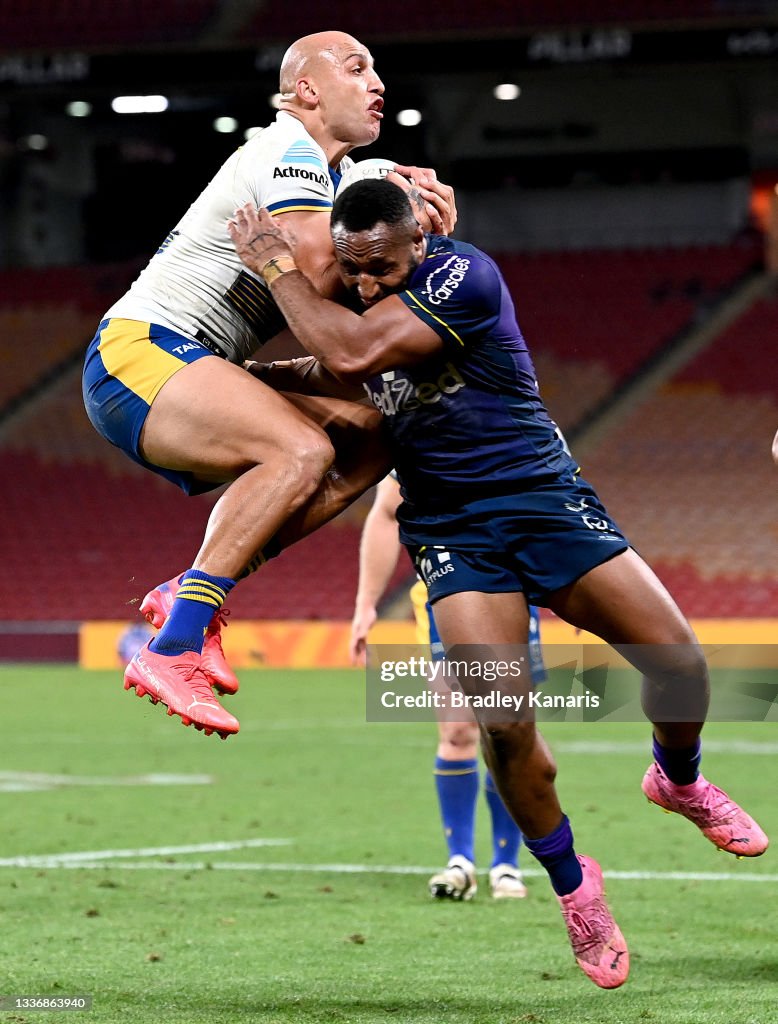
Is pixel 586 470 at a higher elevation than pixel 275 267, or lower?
lower

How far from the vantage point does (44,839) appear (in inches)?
347

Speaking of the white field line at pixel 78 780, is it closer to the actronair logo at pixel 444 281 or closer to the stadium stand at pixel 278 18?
the actronair logo at pixel 444 281

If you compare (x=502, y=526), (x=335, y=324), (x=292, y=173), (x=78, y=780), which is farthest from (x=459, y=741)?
(x=78, y=780)

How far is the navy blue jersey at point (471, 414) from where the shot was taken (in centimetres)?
529

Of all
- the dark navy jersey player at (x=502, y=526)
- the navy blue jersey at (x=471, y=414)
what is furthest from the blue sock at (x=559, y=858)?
the navy blue jersey at (x=471, y=414)

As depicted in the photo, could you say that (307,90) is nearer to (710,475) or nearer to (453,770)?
(453,770)

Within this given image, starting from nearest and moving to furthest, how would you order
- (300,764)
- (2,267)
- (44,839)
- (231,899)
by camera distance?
(231,899) → (44,839) → (300,764) → (2,267)

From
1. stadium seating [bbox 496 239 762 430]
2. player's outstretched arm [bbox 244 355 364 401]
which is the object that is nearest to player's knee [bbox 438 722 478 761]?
player's outstretched arm [bbox 244 355 364 401]

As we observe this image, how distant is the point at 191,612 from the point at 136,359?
87 cm

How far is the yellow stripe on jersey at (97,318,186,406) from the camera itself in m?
5.20

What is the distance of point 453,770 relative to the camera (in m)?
7.62

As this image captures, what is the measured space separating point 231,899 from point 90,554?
17.1m

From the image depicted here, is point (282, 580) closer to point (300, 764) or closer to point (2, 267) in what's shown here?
point (2, 267)

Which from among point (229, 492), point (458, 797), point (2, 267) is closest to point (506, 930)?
point (458, 797)
